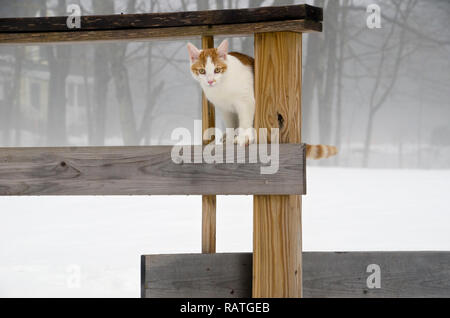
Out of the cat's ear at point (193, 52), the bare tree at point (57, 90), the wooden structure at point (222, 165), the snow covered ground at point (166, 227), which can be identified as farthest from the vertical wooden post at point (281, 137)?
the bare tree at point (57, 90)

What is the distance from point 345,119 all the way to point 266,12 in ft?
13.6

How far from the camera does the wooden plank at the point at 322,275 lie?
193cm

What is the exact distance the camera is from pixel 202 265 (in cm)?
195

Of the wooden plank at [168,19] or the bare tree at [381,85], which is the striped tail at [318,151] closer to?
the wooden plank at [168,19]

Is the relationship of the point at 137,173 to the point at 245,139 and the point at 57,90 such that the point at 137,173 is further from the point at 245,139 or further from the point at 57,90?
the point at 57,90

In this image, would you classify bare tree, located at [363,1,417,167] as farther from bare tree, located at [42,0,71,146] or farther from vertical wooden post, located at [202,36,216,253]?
vertical wooden post, located at [202,36,216,253]

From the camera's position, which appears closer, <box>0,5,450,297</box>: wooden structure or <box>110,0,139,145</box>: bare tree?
<box>0,5,450,297</box>: wooden structure

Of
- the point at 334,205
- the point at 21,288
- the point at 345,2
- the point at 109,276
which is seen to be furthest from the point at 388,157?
the point at 21,288

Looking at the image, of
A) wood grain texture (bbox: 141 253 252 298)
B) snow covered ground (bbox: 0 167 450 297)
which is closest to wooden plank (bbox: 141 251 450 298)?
wood grain texture (bbox: 141 253 252 298)

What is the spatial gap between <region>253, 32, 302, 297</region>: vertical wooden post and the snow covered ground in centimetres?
189

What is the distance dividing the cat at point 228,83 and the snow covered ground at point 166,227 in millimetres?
1893

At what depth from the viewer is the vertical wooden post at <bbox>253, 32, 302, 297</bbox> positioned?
167 centimetres
